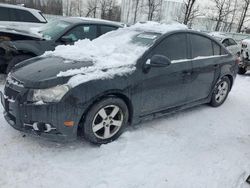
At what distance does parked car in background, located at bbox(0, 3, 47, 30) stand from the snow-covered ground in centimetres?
472

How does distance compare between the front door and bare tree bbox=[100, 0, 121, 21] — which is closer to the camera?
the front door

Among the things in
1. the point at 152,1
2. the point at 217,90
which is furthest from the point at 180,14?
the point at 217,90

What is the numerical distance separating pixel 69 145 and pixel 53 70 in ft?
3.40

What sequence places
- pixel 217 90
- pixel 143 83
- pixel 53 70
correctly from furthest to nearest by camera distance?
pixel 217 90
pixel 143 83
pixel 53 70

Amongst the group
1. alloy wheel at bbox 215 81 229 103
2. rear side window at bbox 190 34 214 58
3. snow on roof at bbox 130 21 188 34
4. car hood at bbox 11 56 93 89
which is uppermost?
snow on roof at bbox 130 21 188 34

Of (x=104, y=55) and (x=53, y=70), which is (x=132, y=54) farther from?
(x=53, y=70)

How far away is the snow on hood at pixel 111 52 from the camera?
3143 mm

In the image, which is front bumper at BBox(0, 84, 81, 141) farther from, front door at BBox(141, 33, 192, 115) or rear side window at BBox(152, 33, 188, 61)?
rear side window at BBox(152, 33, 188, 61)

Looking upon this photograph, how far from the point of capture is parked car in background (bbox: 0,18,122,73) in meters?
5.31

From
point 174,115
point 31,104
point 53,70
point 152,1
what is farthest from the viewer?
point 152,1

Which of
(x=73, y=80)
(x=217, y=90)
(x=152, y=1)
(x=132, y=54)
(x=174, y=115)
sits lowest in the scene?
(x=174, y=115)

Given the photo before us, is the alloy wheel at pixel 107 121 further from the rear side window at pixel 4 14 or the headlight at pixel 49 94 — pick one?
the rear side window at pixel 4 14

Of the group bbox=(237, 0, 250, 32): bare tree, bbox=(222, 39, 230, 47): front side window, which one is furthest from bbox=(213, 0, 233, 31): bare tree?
bbox=(222, 39, 230, 47): front side window

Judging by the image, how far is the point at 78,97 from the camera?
2.95m
